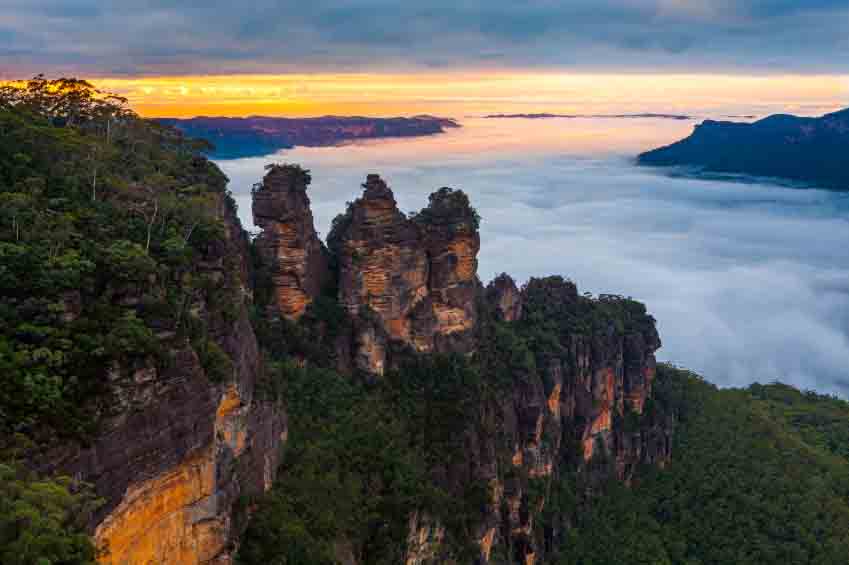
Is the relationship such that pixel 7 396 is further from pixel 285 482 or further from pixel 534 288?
pixel 534 288

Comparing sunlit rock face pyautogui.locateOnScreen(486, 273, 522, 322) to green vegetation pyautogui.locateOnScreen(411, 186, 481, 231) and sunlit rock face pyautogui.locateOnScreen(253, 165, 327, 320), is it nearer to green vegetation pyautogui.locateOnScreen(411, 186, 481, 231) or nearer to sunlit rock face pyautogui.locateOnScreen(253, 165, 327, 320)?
green vegetation pyautogui.locateOnScreen(411, 186, 481, 231)

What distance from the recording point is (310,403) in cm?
3534

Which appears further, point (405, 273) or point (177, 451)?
point (405, 273)

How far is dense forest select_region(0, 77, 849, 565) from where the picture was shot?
16250 mm

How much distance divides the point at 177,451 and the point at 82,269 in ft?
17.9

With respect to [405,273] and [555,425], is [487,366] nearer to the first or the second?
[555,425]

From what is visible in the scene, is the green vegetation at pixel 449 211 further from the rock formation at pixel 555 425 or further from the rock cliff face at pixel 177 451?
the rock cliff face at pixel 177 451

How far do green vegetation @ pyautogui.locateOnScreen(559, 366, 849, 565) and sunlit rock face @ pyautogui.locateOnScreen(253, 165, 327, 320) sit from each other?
83.7 feet

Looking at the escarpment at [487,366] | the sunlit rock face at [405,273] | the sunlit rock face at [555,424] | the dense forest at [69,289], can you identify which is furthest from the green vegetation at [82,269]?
the sunlit rock face at [555,424]

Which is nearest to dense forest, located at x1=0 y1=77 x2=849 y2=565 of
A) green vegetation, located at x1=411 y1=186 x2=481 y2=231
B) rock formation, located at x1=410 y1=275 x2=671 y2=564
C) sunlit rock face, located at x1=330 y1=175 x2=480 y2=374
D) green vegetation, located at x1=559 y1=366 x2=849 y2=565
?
green vegetation, located at x1=559 y1=366 x2=849 y2=565

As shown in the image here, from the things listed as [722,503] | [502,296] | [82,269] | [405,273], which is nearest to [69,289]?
[82,269]

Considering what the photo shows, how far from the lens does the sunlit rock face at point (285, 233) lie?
3800cm

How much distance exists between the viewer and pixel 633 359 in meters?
59.3

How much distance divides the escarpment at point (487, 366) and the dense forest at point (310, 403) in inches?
14.9
